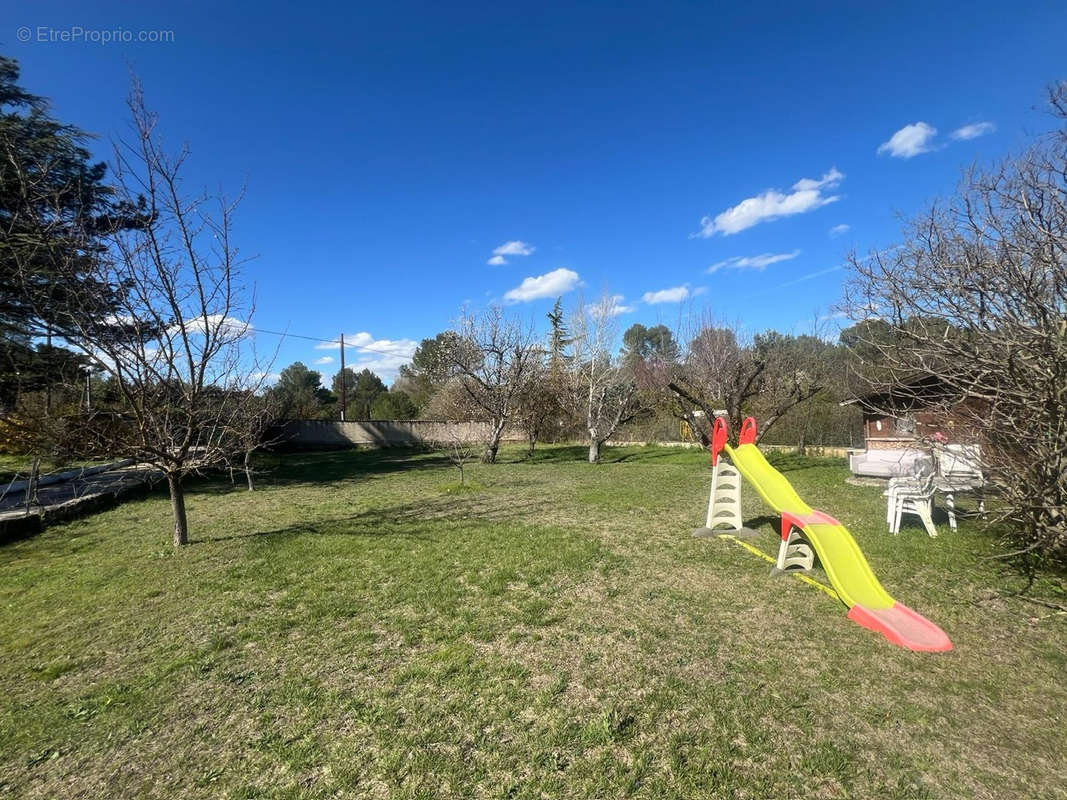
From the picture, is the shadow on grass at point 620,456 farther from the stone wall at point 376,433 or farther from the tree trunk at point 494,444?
the stone wall at point 376,433

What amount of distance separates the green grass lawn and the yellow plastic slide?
130mm

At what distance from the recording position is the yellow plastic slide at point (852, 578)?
344 centimetres

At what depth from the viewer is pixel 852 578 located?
411 centimetres

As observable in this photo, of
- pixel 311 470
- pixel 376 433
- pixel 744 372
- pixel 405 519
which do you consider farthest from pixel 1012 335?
pixel 376 433

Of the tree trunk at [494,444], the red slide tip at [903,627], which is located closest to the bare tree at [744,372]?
the tree trunk at [494,444]

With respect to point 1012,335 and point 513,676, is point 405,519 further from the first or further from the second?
point 1012,335

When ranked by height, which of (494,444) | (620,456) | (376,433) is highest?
(376,433)

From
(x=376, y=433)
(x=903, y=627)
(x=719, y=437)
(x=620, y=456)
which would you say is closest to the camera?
(x=903, y=627)

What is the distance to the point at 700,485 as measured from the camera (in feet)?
37.5

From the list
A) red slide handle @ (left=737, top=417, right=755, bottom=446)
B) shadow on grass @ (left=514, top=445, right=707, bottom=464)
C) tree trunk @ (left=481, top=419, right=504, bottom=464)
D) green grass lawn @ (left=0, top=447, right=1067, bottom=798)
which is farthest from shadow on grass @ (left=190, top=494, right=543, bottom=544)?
shadow on grass @ (left=514, top=445, right=707, bottom=464)

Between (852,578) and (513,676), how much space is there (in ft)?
10.0

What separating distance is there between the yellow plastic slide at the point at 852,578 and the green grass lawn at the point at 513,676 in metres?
0.13

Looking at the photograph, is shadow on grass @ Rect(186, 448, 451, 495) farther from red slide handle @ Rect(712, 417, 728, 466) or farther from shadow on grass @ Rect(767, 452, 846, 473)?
shadow on grass @ Rect(767, 452, 846, 473)

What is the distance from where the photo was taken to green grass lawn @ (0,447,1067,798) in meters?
2.21
